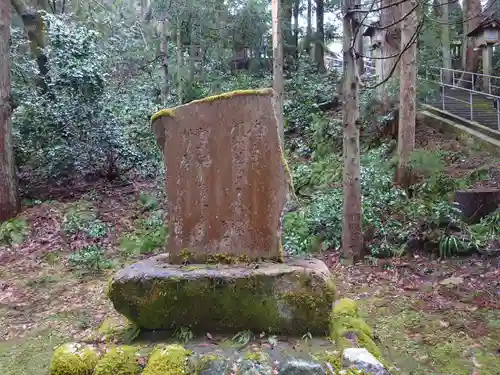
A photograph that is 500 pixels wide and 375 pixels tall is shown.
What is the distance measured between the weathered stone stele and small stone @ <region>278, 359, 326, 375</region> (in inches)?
38.1

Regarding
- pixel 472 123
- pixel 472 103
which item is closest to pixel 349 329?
pixel 472 123

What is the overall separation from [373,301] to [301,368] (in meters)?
3.28

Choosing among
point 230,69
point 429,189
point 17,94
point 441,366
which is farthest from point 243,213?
point 230,69

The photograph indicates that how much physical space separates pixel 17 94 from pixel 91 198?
313 centimetres

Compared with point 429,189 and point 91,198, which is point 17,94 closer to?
point 91,198

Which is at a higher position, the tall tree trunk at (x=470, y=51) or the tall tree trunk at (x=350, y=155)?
the tall tree trunk at (x=470, y=51)

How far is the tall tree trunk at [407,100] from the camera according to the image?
9524 millimetres

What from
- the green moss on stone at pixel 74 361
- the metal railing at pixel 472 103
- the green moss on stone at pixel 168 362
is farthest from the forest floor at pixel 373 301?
the metal railing at pixel 472 103

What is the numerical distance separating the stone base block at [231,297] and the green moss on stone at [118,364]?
40 cm

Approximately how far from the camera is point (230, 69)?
20.2 meters

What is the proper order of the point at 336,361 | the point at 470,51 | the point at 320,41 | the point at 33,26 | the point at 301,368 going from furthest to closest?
the point at 320,41, the point at 470,51, the point at 33,26, the point at 336,361, the point at 301,368

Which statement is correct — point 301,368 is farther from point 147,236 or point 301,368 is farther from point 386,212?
point 147,236

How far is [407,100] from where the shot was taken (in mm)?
9680

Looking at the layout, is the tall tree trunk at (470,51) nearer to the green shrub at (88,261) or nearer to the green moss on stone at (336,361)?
the green shrub at (88,261)
